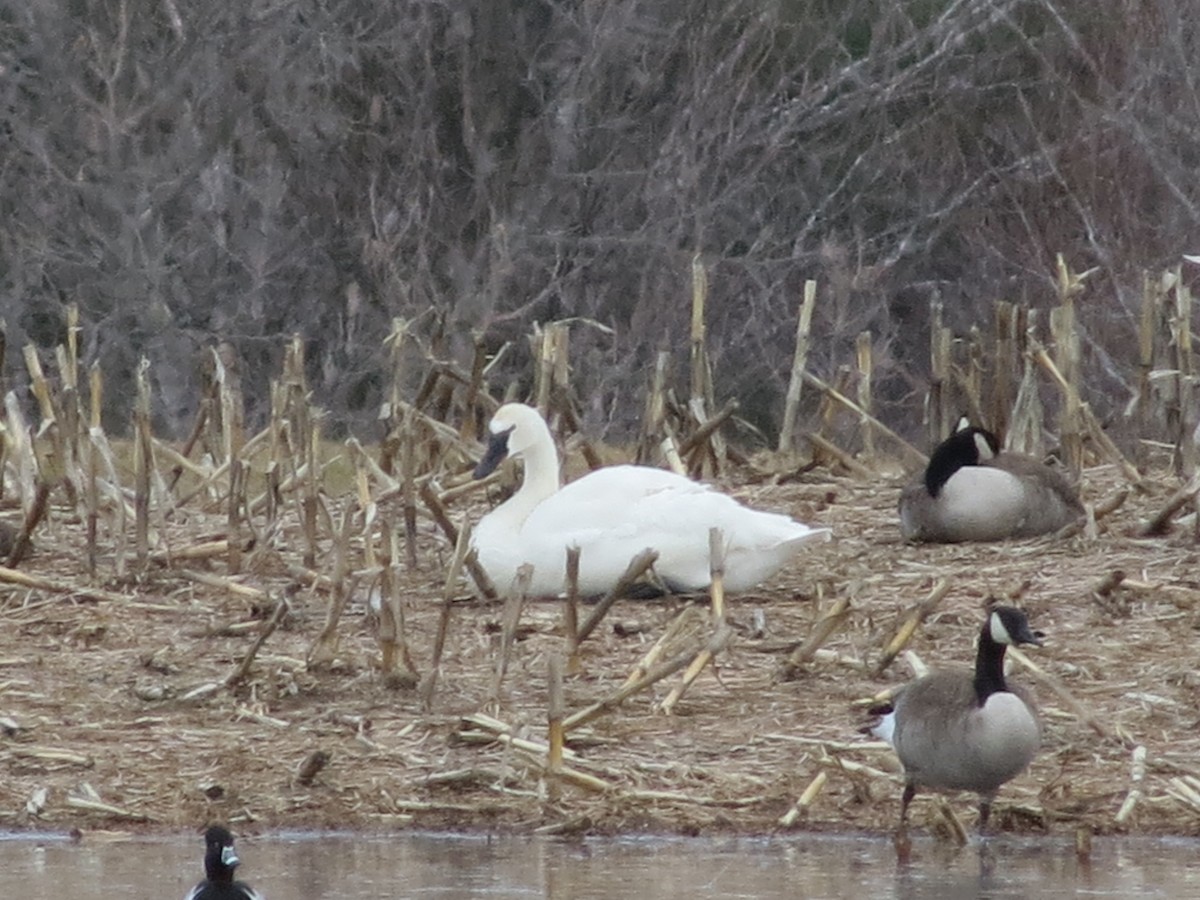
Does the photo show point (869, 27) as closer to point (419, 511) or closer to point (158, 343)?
point (158, 343)

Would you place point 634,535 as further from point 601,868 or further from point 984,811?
point 601,868

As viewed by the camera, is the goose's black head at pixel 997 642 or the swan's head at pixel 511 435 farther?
the swan's head at pixel 511 435

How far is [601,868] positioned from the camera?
7516mm

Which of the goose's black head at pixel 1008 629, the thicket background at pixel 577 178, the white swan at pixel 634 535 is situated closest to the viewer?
the goose's black head at pixel 1008 629

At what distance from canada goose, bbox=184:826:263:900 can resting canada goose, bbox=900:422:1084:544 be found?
5668 millimetres

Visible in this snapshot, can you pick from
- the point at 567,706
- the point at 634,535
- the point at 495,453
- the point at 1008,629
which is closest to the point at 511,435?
the point at 495,453

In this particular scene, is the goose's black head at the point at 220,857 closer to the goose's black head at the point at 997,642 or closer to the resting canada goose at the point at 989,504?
the goose's black head at the point at 997,642

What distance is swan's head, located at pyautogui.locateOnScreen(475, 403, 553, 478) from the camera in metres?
11.4

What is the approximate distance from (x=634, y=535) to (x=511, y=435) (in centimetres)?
113

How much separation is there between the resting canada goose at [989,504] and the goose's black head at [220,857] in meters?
5.67

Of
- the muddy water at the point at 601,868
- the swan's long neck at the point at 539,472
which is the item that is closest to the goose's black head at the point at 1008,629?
the muddy water at the point at 601,868

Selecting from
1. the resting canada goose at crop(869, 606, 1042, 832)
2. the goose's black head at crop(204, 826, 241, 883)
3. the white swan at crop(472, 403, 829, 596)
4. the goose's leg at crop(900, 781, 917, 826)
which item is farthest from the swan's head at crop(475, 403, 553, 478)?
the goose's black head at crop(204, 826, 241, 883)

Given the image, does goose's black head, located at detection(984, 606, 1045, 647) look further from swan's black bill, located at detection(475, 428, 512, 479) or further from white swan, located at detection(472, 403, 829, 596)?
swan's black bill, located at detection(475, 428, 512, 479)

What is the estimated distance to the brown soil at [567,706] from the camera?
8125 mm
